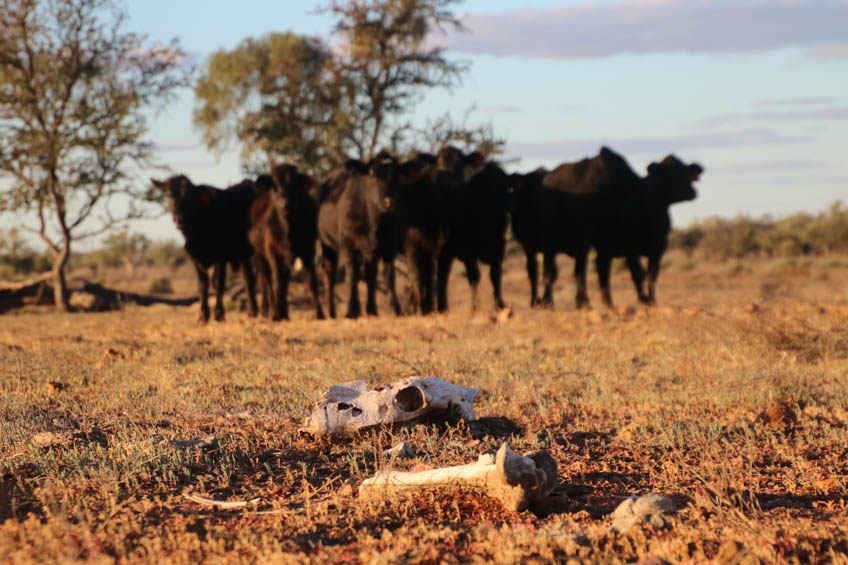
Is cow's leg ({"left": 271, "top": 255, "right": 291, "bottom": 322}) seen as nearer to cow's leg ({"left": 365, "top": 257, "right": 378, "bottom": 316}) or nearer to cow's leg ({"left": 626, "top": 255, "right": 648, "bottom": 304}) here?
cow's leg ({"left": 365, "top": 257, "right": 378, "bottom": 316})

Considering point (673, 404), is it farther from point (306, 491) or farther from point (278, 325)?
point (278, 325)

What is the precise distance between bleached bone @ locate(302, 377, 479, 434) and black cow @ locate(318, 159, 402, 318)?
28.7 feet

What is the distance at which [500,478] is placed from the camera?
424 centimetres

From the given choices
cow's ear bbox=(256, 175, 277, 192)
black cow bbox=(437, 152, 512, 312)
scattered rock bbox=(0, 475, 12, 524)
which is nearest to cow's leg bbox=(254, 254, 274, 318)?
cow's ear bbox=(256, 175, 277, 192)

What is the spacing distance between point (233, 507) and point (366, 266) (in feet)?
36.7

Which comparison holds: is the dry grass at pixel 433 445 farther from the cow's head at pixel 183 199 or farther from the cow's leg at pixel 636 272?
the cow's leg at pixel 636 272

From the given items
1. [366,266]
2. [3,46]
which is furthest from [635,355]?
[3,46]

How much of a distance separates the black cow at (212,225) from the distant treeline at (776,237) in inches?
1363

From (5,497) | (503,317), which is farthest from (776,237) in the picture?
(5,497)

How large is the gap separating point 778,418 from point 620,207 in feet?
35.0

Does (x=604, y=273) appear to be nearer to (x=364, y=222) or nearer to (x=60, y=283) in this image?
(x=364, y=222)

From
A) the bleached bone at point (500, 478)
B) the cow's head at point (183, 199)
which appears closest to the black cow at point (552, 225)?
the cow's head at point (183, 199)

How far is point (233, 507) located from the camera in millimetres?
4398

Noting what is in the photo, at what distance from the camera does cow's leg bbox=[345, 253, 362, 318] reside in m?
15.5
